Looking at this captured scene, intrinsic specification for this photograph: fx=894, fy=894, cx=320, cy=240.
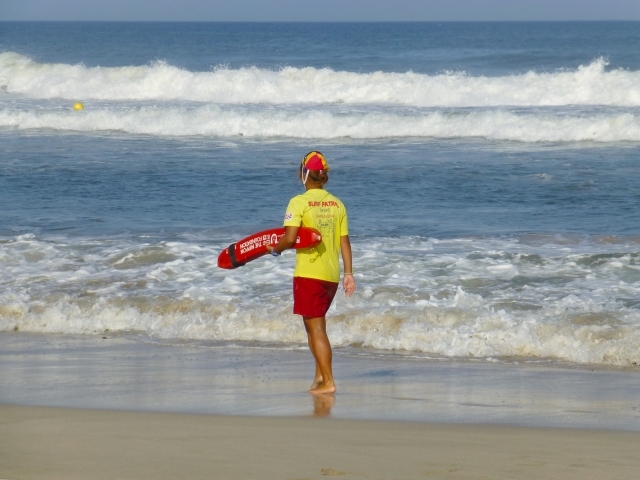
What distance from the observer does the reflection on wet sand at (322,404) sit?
5020 millimetres

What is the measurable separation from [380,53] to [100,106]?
3138 centimetres

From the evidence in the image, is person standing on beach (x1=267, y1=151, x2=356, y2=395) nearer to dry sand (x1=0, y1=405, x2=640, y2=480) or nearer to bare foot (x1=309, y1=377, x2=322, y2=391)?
bare foot (x1=309, y1=377, x2=322, y2=391)

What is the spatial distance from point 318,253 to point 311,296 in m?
0.27

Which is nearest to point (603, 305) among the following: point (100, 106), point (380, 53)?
point (100, 106)

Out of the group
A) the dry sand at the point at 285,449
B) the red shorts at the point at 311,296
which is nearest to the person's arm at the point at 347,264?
the red shorts at the point at 311,296

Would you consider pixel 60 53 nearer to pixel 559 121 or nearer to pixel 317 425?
pixel 559 121

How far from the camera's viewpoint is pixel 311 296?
18.1ft

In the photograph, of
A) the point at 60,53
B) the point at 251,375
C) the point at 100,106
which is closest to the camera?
the point at 251,375

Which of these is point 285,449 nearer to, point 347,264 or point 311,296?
point 311,296

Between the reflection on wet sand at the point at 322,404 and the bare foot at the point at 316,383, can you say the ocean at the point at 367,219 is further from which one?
the reflection on wet sand at the point at 322,404

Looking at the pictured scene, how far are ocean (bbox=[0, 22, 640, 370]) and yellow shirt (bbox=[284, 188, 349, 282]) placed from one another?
164 cm

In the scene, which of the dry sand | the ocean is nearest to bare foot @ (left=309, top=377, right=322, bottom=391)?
the dry sand

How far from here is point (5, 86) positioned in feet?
116

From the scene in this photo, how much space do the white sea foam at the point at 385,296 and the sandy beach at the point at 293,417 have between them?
0.47 meters
